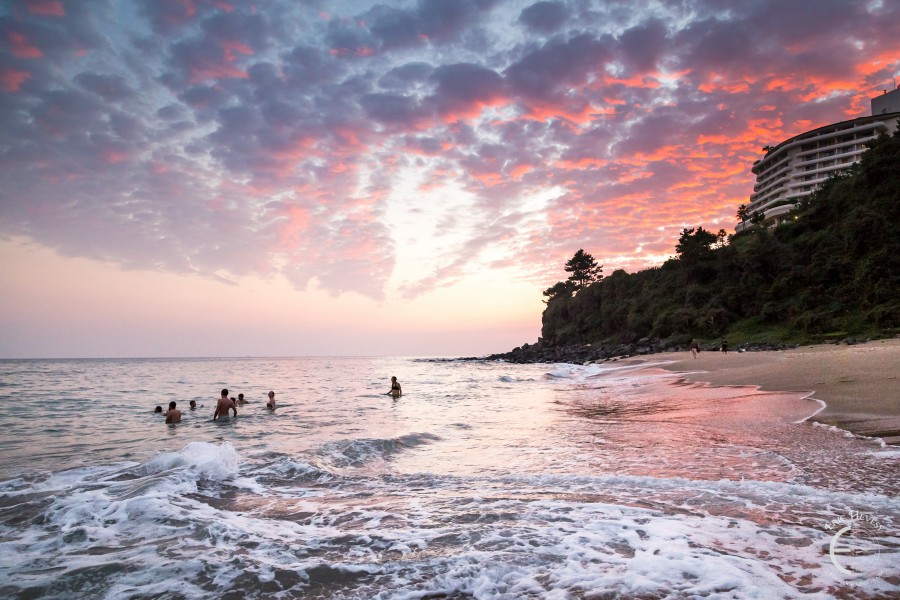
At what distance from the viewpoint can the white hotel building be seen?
254ft

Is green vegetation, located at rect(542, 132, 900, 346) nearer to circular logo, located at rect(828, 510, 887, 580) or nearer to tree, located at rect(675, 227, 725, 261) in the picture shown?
tree, located at rect(675, 227, 725, 261)

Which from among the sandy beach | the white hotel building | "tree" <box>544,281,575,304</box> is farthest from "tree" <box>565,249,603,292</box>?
the sandy beach

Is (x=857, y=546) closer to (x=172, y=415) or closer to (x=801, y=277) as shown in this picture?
(x=172, y=415)

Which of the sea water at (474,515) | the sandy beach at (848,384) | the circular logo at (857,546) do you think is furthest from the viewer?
the sandy beach at (848,384)

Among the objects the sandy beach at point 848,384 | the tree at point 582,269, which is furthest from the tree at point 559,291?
the sandy beach at point 848,384

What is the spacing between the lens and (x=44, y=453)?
10.6 meters

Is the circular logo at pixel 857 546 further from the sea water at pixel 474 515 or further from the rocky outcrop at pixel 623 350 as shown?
the rocky outcrop at pixel 623 350

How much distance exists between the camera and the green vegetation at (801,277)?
3616 cm

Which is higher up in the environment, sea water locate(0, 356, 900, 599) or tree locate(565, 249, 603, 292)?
tree locate(565, 249, 603, 292)

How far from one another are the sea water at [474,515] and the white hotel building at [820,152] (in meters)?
83.9

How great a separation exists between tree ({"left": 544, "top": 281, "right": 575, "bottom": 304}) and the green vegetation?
3302 cm

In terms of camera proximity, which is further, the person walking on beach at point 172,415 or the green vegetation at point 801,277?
the green vegetation at point 801,277

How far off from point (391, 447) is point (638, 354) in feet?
143

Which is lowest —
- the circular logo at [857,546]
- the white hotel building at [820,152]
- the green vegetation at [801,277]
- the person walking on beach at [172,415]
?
the person walking on beach at [172,415]
